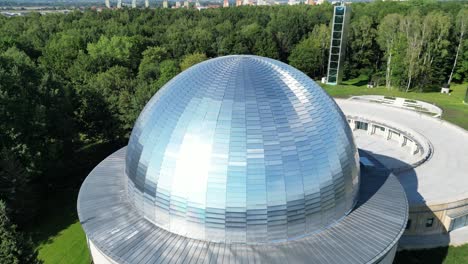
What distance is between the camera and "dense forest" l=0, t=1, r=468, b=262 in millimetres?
31781

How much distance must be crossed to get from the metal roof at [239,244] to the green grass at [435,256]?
6.21 m

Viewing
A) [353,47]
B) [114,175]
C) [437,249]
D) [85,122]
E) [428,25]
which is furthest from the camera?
[353,47]

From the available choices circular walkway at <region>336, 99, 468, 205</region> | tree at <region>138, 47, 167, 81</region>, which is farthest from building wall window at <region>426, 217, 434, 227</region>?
tree at <region>138, 47, 167, 81</region>

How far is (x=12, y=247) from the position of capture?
59.2ft

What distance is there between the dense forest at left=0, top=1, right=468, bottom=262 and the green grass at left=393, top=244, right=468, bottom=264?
2334 cm

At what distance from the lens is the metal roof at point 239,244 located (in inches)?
671

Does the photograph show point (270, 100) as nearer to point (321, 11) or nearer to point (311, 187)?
point (311, 187)

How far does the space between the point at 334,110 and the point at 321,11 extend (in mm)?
85554

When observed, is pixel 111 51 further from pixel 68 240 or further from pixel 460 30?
pixel 460 30

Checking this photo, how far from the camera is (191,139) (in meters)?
18.4

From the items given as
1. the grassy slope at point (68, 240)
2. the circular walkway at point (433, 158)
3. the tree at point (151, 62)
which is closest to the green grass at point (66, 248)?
the grassy slope at point (68, 240)

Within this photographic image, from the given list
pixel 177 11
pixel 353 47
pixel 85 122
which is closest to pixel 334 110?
pixel 85 122

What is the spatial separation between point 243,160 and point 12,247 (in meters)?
11.8

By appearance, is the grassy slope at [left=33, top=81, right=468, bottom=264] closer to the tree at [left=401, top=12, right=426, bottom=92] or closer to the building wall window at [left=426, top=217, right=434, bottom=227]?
the building wall window at [left=426, top=217, right=434, bottom=227]
